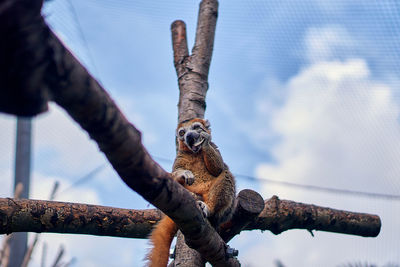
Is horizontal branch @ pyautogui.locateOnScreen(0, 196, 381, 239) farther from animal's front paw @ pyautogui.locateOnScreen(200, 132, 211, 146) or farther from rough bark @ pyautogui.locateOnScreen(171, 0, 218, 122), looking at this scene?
rough bark @ pyautogui.locateOnScreen(171, 0, 218, 122)

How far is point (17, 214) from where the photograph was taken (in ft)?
9.62

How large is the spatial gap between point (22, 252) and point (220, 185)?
404 centimetres

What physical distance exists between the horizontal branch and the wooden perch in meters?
1.45

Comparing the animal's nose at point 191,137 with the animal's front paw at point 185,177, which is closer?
the animal's front paw at point 185,177

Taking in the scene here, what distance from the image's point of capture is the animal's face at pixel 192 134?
3590 mm

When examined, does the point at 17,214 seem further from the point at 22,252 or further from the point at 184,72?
the point at 22,252

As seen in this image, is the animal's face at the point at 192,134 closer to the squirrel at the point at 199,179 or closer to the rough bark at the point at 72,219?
the squirrel at the point at 199,179

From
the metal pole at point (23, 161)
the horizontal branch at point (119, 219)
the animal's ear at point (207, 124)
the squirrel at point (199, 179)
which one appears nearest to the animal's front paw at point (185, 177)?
the squirrel at point (199, 179)

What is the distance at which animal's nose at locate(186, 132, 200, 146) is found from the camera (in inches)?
141

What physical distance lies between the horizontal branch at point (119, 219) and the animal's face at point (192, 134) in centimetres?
69

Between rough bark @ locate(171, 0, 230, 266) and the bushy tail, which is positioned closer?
the bushy tail

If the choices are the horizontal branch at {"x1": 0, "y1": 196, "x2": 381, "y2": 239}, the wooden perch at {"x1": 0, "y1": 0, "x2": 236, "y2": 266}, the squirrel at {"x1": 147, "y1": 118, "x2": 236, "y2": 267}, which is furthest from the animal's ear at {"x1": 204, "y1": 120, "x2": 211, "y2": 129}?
the wooden perch at {"x1": 0, "y1": 0, "x2": 236, "y2": 266}

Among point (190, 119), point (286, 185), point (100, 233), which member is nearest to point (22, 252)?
point (100, 233)

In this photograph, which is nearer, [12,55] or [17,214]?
[12,55]
